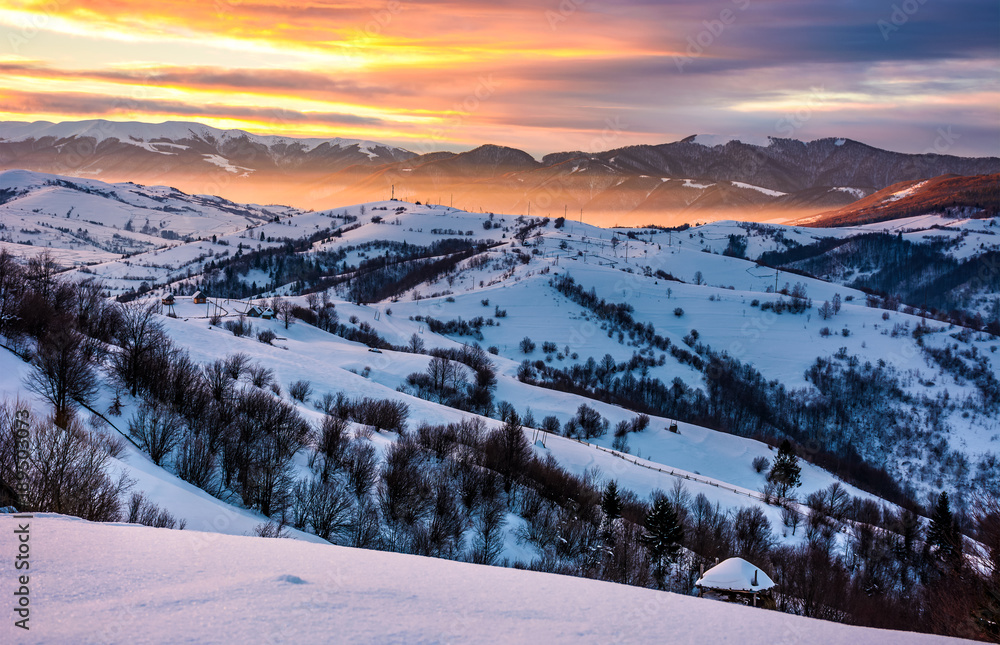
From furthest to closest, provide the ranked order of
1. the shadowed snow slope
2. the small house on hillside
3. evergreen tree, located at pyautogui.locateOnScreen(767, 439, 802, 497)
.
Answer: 1. evergreen tree, located at pyautogui.locateOnScreen(767, 439, 802, 497)
2. the small house on hillside
3. the shadowed snow slope

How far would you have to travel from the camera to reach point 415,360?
93312 mm

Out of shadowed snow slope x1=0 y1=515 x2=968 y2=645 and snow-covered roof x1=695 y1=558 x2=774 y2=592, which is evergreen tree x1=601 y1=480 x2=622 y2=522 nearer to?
snow-covered roof x1=695 y1=558 x2=774 y2=592

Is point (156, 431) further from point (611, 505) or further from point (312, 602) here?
point (611, 505)

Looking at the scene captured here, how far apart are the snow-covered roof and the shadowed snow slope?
49.3ft

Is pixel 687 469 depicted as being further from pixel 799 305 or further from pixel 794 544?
pixel 799 305

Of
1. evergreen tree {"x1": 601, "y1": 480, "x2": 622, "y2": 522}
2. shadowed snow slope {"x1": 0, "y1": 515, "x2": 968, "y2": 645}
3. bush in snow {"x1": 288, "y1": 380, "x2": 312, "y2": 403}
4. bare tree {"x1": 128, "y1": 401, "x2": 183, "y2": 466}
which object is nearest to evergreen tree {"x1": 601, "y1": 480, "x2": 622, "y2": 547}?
evergreen tree {"x1": 601, "y1": 480, "x2": 622, "y2": 522}

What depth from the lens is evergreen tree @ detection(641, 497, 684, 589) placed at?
40812 millimetres

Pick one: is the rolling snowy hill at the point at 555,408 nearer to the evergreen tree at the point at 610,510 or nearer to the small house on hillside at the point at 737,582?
the evergreen tree at the point at 610,510

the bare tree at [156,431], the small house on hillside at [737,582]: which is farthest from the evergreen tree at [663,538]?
the bare tree at [156,431]

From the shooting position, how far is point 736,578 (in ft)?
84.3

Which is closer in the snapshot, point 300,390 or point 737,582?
point 737,582

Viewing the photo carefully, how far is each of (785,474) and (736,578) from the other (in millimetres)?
50665

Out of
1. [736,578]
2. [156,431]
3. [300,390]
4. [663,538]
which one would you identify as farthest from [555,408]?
[736,578]

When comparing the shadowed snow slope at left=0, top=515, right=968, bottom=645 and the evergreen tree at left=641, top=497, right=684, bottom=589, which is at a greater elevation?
the shadowed snow slope at left=0, top=515, right=968, bottom=645
